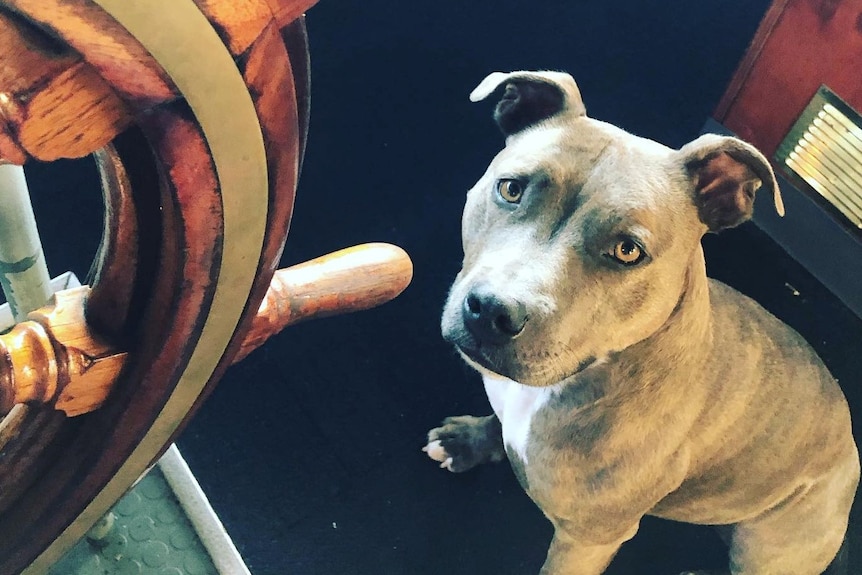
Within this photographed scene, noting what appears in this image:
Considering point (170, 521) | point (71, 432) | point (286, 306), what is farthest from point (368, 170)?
point (71, 432)

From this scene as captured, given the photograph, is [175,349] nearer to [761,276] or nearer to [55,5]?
[55,5]

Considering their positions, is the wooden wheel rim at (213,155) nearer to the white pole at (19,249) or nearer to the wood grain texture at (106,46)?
the wood grain texture at (106,46)

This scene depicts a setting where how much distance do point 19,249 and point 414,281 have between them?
1.20 meters

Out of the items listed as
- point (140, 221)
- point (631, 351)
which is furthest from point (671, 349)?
point (140, 221)

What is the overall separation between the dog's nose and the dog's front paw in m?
0.80

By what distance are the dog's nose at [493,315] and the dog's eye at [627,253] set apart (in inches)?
6.0

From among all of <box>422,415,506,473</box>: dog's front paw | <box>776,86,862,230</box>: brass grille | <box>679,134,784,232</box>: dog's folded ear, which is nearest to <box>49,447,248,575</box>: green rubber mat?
<box>422,415,506,473</box>: dog's front paw

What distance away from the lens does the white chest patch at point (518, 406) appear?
130 centimetres

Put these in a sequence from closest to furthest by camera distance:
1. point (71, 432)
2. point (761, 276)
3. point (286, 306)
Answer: point (71, 432), point (286, 306), point (761, 276)

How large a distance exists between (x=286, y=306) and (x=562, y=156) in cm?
50

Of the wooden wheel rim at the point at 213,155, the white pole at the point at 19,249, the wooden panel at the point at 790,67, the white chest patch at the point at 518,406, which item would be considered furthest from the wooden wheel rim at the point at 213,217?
the wooden panel at the point at 790,67

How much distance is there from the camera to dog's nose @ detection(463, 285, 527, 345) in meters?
1.00

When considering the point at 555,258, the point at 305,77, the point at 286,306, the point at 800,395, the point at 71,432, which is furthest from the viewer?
the point at 800,395

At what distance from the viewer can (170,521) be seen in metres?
1.51
